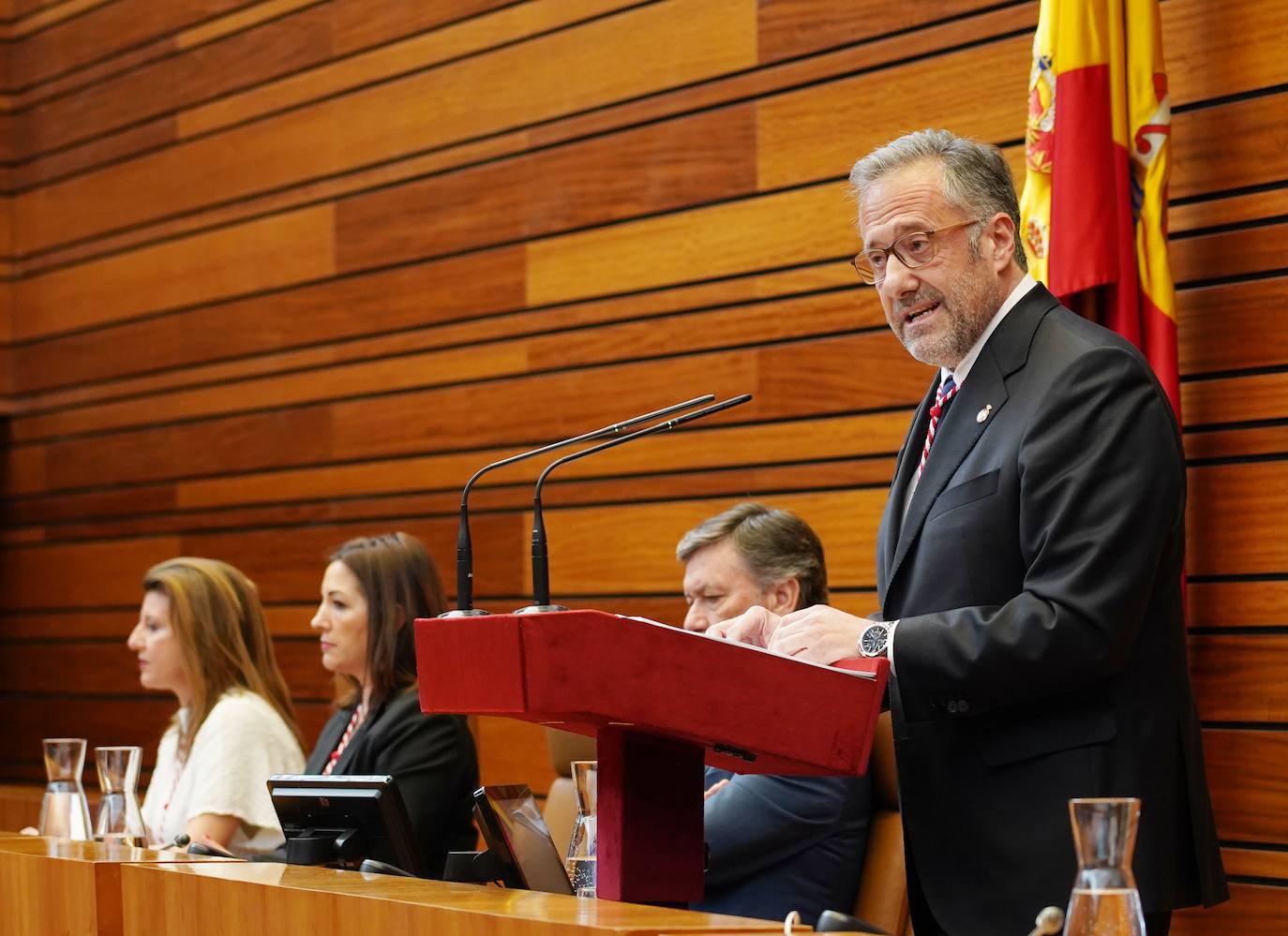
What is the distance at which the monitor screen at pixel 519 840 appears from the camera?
6.74 feet

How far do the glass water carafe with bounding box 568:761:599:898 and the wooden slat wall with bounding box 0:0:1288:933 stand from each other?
60.0 inches

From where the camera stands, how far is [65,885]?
2150mm

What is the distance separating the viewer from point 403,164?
16.2 feet

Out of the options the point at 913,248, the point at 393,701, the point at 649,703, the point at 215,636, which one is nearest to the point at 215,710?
the point at 215,636

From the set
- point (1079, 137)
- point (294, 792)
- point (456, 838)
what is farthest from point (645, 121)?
point (294, 792)

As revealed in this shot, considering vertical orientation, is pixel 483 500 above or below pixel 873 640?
above

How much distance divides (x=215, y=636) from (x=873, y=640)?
2385 millimetres

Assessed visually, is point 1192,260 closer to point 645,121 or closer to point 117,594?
point 645,121

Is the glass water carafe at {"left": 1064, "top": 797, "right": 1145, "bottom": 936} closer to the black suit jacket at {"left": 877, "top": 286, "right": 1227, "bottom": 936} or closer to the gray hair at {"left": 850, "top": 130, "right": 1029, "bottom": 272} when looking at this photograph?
the black suit jacket at {"left": 877, "top": 286, "right": 1227, "bottom": 936}

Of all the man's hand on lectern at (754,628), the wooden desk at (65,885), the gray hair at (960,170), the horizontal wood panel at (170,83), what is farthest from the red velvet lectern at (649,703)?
the horizontal wood panel at (170,83)

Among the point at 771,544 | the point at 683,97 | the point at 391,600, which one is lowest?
the point at 391,600

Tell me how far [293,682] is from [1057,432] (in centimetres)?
363

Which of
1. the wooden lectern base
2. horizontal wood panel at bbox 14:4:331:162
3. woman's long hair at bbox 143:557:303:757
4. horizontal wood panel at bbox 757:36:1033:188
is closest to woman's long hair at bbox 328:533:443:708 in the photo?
woman's long hair at bbox 143:557:303:757

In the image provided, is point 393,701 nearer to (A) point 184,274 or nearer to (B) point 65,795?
(B) point 65,795
